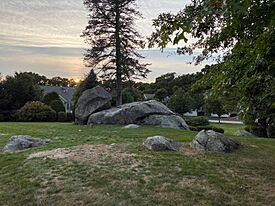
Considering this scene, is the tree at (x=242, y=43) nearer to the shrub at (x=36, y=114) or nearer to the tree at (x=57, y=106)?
the shrub at (x=36, y=114)

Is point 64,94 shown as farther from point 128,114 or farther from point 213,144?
point 213,144

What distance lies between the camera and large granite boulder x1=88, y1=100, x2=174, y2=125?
1644 cm

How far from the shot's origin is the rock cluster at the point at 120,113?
53.7 feet

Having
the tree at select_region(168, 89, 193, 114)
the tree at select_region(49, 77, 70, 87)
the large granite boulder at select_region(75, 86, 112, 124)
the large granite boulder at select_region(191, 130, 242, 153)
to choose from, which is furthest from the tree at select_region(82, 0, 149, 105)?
the tree at select_region(49, 77, 70, 87)

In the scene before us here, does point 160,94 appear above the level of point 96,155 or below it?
above

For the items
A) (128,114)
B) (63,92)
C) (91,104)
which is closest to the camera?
(128,114)

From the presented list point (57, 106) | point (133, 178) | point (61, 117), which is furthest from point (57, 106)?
point (133, 178)

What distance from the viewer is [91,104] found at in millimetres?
18156

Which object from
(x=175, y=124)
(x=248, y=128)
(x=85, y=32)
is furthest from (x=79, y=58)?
(x=248, y=128)

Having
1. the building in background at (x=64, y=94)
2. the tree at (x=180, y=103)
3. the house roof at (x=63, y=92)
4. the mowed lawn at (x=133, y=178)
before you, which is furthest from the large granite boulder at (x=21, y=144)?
the house roof at (x=63, y=92)

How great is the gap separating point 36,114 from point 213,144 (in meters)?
19.1

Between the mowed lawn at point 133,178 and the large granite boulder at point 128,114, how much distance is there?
356 inches

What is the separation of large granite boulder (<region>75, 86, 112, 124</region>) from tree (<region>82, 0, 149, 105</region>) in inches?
92.8

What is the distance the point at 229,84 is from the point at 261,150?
4845mm
